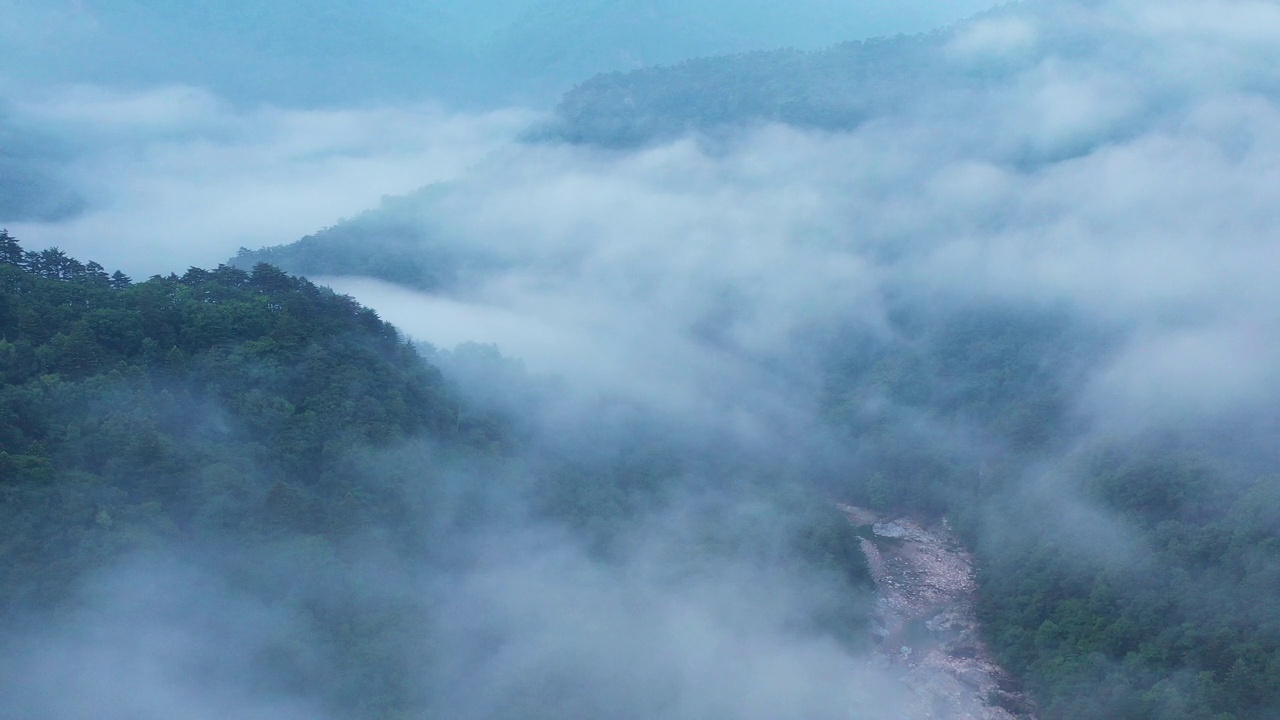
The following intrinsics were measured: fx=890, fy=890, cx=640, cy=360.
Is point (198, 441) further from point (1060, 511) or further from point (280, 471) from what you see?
point (1060, 511)

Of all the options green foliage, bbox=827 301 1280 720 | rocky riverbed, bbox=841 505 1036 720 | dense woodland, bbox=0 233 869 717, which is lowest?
rocky riverbed, bbox=841 505 1036 720

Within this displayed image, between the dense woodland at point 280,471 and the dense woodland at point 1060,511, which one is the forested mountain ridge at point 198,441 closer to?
the dense woodland at point 280,471

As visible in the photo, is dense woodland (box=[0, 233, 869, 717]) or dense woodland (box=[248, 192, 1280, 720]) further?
dense woodland (box=[248, 192, 1280, 720])

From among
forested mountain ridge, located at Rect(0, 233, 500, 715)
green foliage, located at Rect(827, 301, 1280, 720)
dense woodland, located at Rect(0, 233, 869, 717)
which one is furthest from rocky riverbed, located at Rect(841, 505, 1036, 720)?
forested mountain ridge, located at Rect(0, 233, 500, 715)

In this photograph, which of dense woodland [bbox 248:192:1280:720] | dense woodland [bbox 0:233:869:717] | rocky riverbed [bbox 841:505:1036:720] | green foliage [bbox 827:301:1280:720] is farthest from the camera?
rocky riverbed [bbox 841:505:1036:720]

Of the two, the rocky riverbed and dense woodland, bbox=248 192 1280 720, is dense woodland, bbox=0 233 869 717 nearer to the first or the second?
the rocky riverbed

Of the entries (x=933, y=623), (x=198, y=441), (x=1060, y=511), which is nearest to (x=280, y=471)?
(x=198, y=441)
